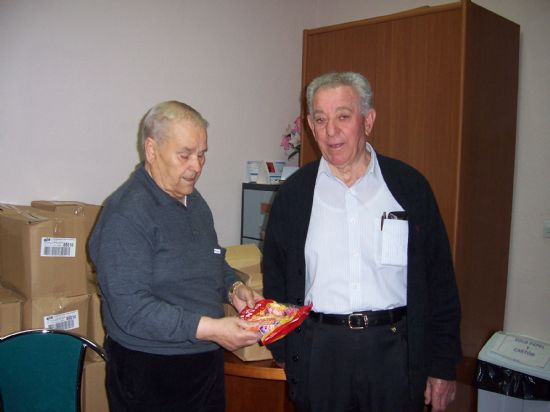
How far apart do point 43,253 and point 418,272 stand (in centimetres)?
132

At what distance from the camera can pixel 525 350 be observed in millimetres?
2271

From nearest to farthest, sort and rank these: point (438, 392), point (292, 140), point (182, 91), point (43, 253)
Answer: point (438, 392), point (43, 253), point (182, 91), point (292, 140)

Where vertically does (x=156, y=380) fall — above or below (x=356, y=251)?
below

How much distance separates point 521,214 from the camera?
247 cm

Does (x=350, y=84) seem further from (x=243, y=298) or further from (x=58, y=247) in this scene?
(x=58, y=247)

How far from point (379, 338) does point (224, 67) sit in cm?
200

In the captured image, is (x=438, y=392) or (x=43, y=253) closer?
(x=438, y=392)

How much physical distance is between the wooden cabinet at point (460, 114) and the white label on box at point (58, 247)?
4.85 ft

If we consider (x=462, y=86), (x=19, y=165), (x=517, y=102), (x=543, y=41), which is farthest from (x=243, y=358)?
(x=543, y=41)

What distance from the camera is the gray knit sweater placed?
109 centimetres

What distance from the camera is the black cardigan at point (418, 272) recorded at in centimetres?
141

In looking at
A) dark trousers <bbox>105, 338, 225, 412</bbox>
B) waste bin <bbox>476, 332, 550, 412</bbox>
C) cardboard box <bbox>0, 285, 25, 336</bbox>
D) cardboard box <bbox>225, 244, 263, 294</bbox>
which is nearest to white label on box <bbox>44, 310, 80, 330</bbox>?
cardboard box <bbox>0, 285, 25, 336</bbox>

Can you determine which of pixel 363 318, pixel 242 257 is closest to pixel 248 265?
pixel 242 257

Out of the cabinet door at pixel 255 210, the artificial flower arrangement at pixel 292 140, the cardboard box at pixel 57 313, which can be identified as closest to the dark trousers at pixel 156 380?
the cardboard box at pixel 57 313
